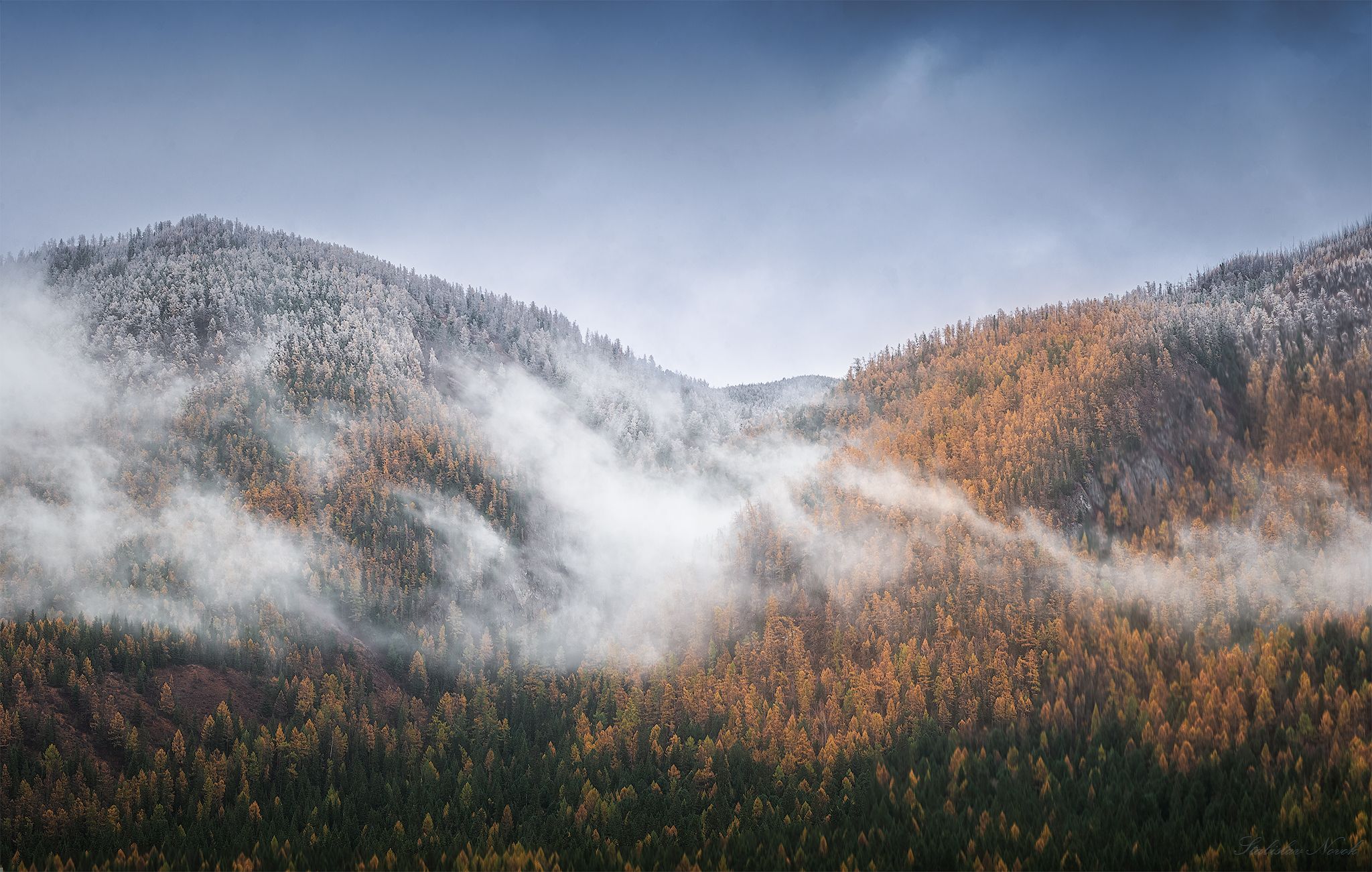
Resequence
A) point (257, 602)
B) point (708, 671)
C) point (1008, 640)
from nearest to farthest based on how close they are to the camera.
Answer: point (1008, 640), point (708, 671), point (257, 602)

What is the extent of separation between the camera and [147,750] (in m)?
123

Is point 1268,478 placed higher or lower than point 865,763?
higher

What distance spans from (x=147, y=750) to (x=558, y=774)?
67493mm

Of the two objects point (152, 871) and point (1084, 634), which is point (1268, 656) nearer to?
point (1084, 634)

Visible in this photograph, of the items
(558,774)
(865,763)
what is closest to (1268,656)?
(865,763)

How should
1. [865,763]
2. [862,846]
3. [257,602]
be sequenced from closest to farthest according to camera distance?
[862,846], [865,763], [257,602]

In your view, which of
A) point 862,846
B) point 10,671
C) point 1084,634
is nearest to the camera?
point 862,846

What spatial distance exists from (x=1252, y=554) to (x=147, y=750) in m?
192

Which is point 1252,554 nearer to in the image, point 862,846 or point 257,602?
point 862,846

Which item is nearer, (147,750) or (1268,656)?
(1268,656)

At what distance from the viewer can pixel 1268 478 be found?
473ft

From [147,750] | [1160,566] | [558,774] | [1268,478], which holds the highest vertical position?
[1268,478]

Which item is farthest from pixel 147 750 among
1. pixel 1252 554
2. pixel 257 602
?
pixel 1252 554

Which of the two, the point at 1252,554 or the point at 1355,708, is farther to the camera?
the point at 1252,554
